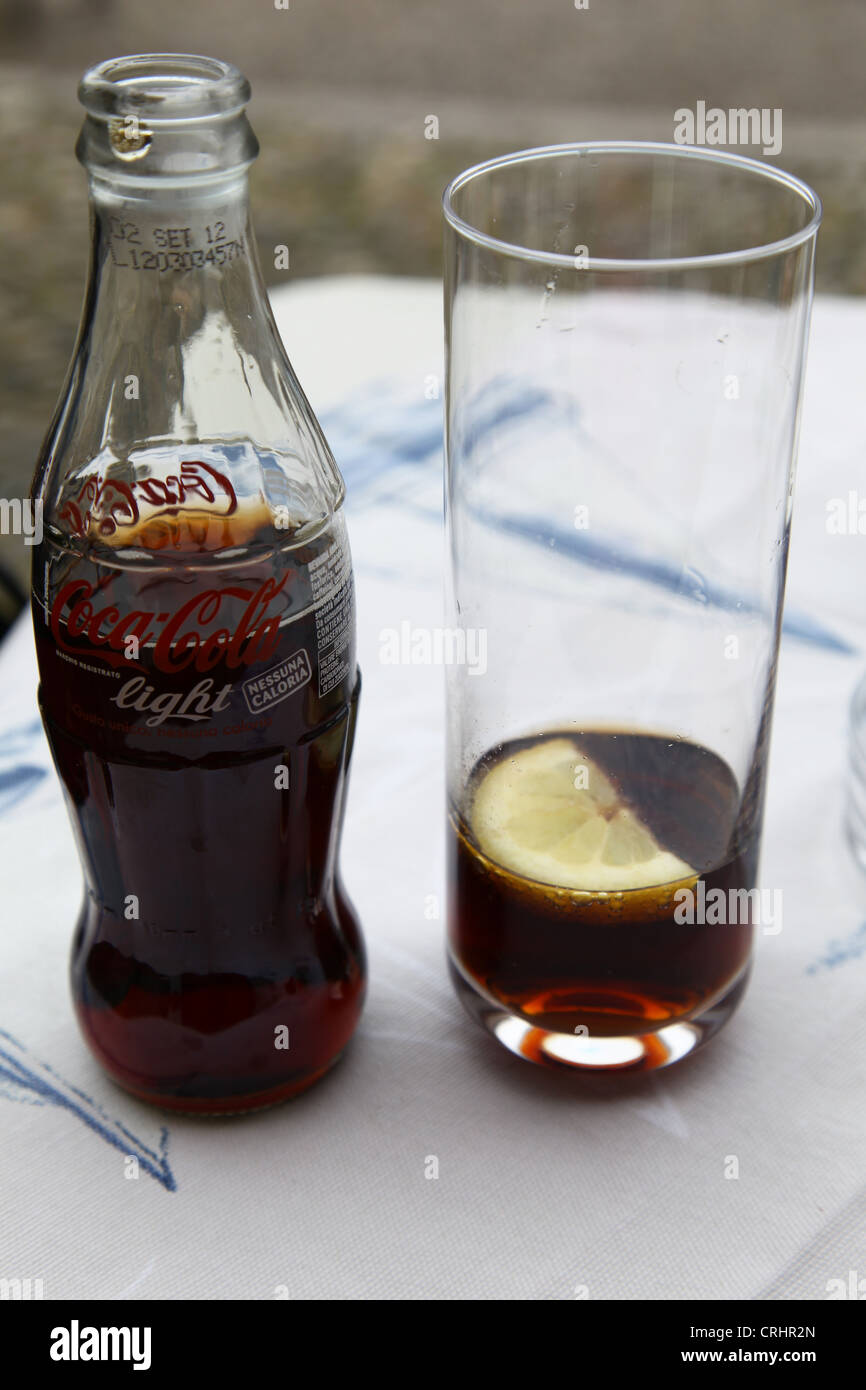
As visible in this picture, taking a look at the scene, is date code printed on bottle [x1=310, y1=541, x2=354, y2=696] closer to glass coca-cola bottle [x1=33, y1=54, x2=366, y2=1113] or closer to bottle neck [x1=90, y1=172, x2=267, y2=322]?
glass coca-cola bottle [x1=33, y1=54, x2=366, y2=1113]

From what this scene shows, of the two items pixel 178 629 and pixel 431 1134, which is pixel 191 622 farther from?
pixel 431 1134

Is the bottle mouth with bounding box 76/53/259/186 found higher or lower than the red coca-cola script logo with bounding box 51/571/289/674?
higher

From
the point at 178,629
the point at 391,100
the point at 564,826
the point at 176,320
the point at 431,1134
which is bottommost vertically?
the point at 391,100

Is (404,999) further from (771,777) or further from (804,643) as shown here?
(804,643)

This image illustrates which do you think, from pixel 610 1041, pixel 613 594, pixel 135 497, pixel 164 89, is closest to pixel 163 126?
pixel 164 89

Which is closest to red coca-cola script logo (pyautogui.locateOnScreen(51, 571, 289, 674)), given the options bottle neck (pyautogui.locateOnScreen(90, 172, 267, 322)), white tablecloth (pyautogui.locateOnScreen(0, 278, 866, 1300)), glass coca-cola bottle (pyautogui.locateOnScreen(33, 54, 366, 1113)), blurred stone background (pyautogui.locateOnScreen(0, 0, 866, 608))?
glass coca-cola bottle (pyautogui.locateOnScreen(33, 54, 366, 1113))

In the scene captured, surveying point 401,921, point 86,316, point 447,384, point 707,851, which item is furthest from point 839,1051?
point 86,316
